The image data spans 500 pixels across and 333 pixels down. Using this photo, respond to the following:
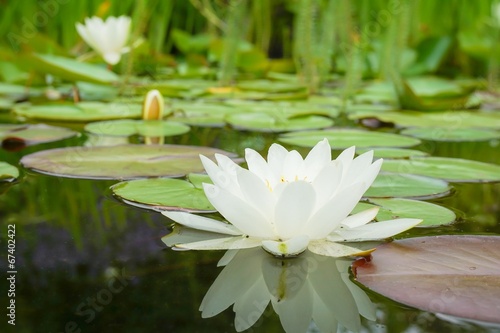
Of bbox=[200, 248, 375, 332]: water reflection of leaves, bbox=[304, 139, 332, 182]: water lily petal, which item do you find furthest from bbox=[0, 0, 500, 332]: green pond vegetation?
bbox=[304, 139, 332, 182]: water lily petal

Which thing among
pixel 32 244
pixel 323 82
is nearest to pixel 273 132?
pixel 32 244

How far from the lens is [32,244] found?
724mm

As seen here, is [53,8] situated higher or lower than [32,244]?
higher

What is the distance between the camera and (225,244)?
0.70 meters

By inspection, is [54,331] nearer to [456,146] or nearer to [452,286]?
[452,286]

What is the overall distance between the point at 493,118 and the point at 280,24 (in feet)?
9.37

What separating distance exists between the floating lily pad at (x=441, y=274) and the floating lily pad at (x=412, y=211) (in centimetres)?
8

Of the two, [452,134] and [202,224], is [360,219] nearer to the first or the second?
[202,224]

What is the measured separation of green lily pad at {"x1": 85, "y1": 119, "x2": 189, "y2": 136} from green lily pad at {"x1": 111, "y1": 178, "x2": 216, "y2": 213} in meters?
0.53

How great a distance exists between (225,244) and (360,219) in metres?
0.17

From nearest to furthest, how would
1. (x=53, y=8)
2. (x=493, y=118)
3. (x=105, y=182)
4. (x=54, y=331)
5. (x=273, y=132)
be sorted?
(x=54, y=331) → (x=105, y=182) → (x=273, y=132) → (x=493, y=118) → (x=53, y=8)

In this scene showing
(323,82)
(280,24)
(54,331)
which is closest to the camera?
(54,331)

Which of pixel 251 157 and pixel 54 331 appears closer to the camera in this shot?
pixel 54 331

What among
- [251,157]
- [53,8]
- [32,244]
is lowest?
[32,244]
